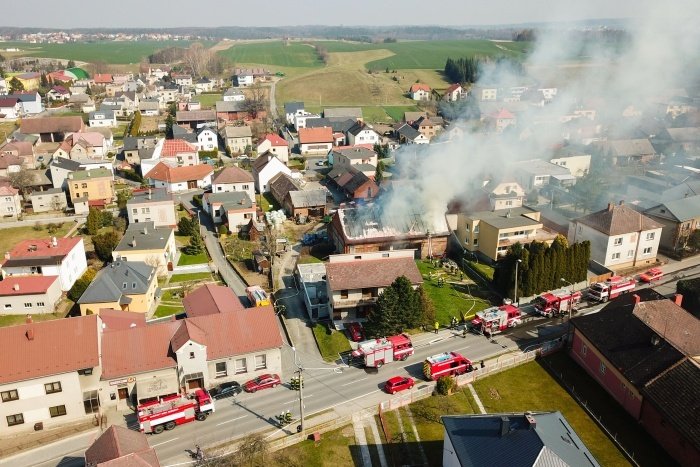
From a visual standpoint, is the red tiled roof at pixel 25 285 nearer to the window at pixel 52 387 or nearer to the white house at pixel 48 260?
the white house at pixel 48 260

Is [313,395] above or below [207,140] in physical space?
below

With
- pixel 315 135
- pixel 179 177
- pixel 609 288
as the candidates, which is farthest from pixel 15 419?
pixel 315 135

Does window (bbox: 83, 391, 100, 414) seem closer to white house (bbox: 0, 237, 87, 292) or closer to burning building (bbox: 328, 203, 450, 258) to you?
white house (bbox: 0, 237, 87, 292)

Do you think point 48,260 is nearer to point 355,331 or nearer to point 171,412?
point 171,412

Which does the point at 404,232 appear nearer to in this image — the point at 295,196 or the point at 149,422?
the point at 295,196

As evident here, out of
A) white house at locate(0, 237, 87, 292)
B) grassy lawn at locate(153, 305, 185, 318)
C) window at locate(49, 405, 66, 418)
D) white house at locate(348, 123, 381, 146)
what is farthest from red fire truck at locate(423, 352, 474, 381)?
white house at locate(348, 123, 381, 146)

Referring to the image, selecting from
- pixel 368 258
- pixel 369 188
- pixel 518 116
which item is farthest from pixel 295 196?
pixel 518 116

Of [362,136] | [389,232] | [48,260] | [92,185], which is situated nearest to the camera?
[48,260]
